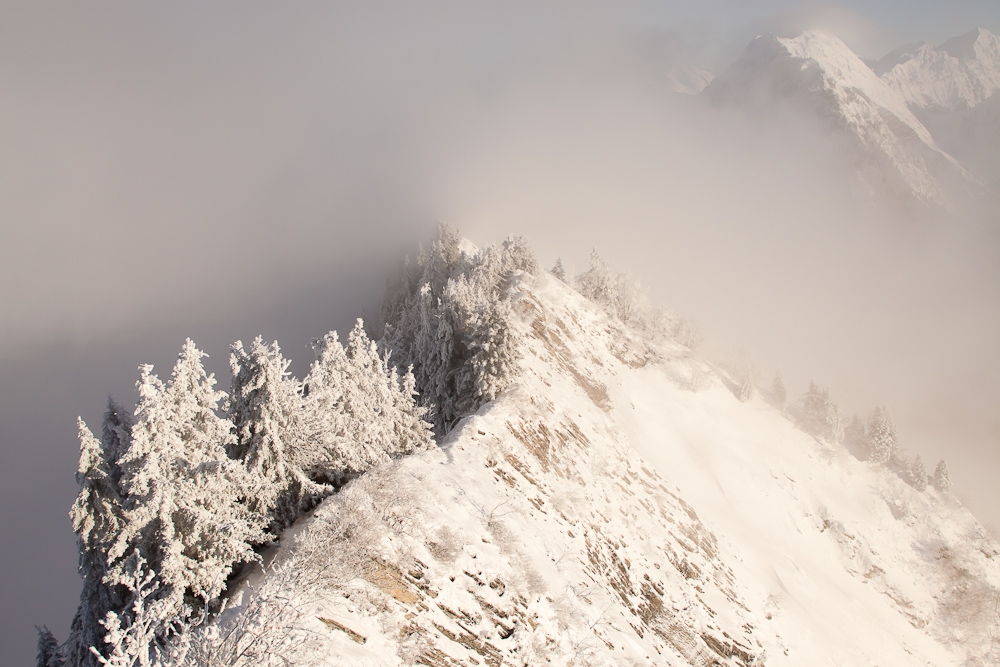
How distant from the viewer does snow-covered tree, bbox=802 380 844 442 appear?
57.2 metres

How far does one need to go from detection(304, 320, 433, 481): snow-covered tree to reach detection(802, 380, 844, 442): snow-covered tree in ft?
170

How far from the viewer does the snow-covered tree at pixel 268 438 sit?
17109 millimetres

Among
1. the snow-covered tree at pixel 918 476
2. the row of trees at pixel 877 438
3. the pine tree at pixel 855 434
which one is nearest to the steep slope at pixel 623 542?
the snow-covered tree at pixel 918 476

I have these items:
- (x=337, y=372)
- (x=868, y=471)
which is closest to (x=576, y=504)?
(x=337, y=372)

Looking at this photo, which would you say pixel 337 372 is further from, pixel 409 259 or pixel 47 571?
pixel 47 571

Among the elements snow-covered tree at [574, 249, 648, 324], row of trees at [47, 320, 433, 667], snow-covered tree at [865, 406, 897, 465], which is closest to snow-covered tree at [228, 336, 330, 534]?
row of trees at [47, 320, 433, 667]

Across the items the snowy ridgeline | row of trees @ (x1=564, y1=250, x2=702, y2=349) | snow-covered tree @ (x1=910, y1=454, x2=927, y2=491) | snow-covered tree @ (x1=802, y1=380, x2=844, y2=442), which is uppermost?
row of trees @ (x1=564, y1=250, x2=702, y2=349)

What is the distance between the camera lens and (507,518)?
714 inches

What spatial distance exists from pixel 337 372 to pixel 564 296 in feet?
98.1

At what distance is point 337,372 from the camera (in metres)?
24.6

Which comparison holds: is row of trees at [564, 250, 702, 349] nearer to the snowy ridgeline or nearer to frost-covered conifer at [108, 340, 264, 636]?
the snowy ridgeline

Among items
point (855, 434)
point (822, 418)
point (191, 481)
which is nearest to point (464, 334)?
point (191, 481)

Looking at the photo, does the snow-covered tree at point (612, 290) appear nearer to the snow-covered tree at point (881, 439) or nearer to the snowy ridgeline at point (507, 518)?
the snowy ridgeline at point (507, 518)

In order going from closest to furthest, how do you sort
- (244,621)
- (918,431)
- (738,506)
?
1. (244,621)
2. (738,506)
3. (918,431)
